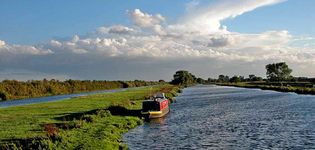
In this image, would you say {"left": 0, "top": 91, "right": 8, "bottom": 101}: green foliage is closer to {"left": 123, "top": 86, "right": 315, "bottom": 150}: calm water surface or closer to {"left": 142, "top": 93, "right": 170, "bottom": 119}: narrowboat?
{"left": 142, "top": 93, "right": 170, "bottom": 119}: narrowboat

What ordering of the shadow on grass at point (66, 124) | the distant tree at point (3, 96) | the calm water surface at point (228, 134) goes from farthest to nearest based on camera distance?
the distant tree at point (3, 96)
the calm water surface at point (228, 134)
the shadow on grass at point (66, 124)

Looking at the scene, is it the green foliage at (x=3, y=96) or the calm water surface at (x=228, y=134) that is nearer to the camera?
the calm water surface at (x=228, y=134)

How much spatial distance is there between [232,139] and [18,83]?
454ft

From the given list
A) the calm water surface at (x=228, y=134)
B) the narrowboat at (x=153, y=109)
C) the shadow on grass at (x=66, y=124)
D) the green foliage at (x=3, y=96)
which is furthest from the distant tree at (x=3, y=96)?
the calm water surface at (x=228, y=134)

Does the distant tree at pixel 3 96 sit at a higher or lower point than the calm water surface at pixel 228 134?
higher

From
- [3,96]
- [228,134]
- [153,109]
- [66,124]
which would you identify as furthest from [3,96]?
[228,134]

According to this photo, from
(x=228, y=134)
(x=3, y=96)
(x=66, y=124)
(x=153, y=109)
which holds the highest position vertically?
(x=3, y=96)

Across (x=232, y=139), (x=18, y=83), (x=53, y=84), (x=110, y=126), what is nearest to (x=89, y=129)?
(x=110, y=126)

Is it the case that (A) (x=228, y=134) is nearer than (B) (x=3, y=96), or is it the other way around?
(A) (x=228, y=134)

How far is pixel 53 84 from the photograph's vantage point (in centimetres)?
18838

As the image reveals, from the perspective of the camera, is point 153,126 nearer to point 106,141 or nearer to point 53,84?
point 106,141

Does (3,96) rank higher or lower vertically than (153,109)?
higher

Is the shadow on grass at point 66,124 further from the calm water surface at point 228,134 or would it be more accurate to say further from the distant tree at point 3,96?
the distant tree at point 3,96

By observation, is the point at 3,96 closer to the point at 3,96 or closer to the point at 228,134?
the point at 3,96
